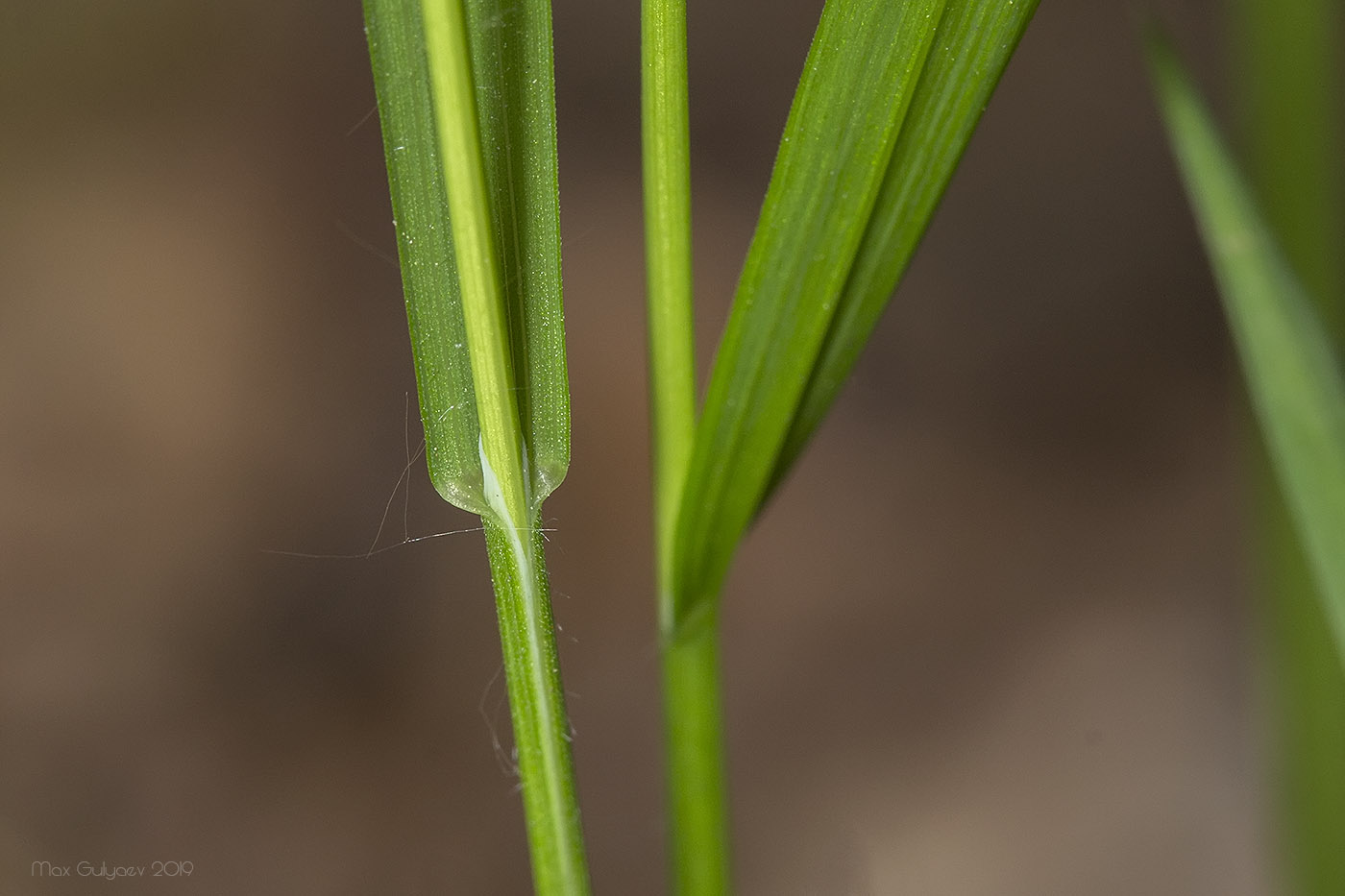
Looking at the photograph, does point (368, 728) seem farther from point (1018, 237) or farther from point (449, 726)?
point (1018, 237)

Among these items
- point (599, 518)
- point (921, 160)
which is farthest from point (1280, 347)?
point (599, 518)

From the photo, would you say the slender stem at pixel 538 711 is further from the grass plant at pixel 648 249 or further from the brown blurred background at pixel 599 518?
the brown blurred background at pixel 599 518

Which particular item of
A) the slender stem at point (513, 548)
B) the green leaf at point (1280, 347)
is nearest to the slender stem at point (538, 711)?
the slender stem at point (513, 548)

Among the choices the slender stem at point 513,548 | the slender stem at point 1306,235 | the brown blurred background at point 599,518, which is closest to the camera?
the slender stem at point 513,548

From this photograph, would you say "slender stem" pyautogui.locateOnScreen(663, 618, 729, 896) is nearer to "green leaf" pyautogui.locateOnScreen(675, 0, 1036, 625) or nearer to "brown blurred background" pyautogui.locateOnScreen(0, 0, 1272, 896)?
"green leaf" pyautogui.locateOnScreen(675, 0, 1036, 625)

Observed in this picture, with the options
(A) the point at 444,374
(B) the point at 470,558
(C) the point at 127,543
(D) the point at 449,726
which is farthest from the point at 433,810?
(A) the point at 444,374

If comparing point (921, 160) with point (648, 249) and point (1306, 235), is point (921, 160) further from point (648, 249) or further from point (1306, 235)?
point (1306, 235)

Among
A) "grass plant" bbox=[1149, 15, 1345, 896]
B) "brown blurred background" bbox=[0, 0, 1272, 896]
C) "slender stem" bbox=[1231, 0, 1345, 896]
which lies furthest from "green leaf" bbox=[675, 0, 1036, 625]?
"brown blurred background" bbox=[0, 0, 1272, 896]
